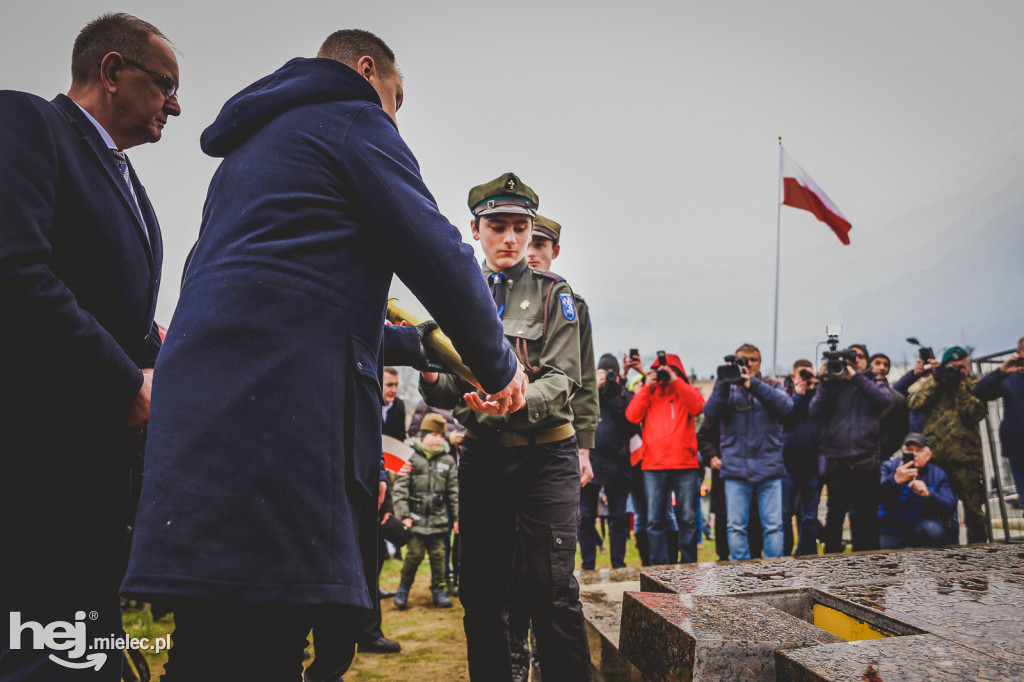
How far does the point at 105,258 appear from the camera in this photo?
167 centimetres

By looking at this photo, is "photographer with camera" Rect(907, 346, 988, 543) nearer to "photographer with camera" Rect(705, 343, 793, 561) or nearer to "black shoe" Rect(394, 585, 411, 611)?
"photographer with camera" Rect(705, 343, 793, 561)

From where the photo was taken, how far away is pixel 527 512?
2.77m

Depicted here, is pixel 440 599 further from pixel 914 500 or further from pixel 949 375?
pixel 949 375

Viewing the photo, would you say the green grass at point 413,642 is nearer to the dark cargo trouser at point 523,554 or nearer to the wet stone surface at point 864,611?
the dark cargo trouser at point 523,554

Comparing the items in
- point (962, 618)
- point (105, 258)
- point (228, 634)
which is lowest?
point (962, 618)

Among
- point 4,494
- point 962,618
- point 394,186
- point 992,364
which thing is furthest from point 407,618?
point 992,364

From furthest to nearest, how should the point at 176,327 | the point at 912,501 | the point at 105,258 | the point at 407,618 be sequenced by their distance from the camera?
1. the point at 912,501
2. the point at 407,618
3. the point at 105,258
4. the point at 176,327

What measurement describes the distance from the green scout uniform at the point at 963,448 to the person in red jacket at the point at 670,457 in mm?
2617

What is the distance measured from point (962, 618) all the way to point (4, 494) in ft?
10.6

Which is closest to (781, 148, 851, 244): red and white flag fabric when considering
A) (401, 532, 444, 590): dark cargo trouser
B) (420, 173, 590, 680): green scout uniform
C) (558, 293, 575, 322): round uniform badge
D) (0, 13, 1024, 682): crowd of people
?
(401, 532, 444, 590): dark cargo trouser

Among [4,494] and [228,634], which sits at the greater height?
[4,494]

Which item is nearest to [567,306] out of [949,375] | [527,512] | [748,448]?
[527,512]

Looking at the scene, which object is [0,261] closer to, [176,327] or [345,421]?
[176,327]

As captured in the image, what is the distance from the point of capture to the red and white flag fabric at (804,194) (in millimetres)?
10914
